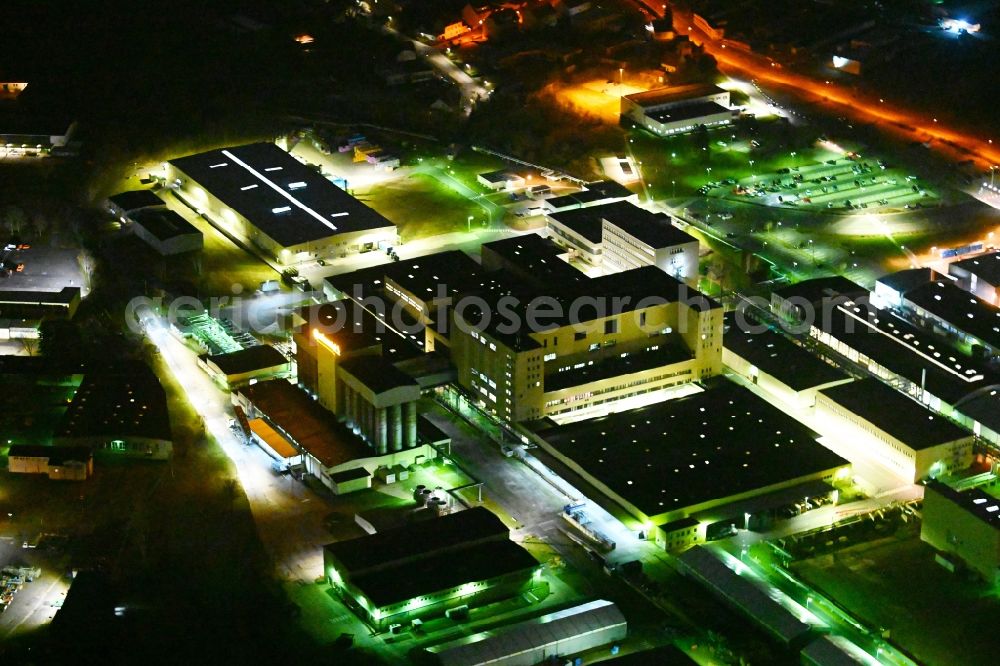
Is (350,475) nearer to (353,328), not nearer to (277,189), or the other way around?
(353,328)

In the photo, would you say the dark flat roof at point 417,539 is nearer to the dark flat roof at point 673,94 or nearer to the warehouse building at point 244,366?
the warehouse building at point 244,366

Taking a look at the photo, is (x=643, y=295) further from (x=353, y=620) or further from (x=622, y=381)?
(x=353, y=620)

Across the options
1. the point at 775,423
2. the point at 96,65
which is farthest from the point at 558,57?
the point at 775,423

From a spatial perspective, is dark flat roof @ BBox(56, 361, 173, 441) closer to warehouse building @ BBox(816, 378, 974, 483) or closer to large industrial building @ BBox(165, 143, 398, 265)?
large industrial building @ BBox(165, 143, 398, 265)

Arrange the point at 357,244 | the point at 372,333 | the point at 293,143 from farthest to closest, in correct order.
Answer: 1. the point at 293,143
2. the point at 357,244
3. the point at 372,333

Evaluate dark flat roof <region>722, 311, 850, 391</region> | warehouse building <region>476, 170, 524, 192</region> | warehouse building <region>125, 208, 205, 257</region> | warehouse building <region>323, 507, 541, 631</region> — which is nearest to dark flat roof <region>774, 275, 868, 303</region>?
dark flat roof <region>722, 311, 850, 391</region>

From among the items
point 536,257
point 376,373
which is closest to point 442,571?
point 376,373
